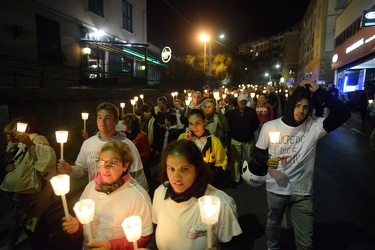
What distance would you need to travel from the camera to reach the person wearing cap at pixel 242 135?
6371 millimetres

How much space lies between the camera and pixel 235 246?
213cm

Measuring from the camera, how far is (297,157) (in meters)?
3.15

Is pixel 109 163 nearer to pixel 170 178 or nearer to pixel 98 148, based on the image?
pixel 170 178

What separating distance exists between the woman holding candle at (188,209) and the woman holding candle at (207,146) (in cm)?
191

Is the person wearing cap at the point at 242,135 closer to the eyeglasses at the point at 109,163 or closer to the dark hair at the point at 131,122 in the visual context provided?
the dark hair at the point at 131,122

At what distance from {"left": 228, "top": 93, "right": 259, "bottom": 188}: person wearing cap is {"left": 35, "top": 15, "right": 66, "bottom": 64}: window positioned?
9.90 meters

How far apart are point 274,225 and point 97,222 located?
2071 millimetres

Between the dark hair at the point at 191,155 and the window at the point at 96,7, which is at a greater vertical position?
the window at the point at 96,7

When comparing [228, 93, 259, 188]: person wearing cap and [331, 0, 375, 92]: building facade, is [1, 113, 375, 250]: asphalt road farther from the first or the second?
[331, 0, 375, 92]: building facade

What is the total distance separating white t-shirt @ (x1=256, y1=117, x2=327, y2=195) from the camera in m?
3.12

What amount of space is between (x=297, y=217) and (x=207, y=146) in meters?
1.53

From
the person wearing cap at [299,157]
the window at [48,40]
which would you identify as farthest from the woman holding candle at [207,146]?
the window at [48,40]

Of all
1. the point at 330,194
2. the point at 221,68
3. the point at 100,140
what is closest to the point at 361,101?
the point at 330,194

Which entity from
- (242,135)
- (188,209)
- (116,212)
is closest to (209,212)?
(188,209)
